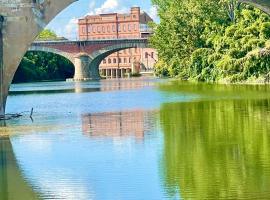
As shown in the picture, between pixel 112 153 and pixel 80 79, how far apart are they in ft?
234

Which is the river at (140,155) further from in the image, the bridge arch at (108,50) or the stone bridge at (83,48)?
the stone bridge at (83,48)

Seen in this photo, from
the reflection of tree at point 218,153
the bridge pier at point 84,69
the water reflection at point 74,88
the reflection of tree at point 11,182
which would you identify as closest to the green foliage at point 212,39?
the water reflection at point 74,88

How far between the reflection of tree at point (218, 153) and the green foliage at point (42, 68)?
61606 millimetres

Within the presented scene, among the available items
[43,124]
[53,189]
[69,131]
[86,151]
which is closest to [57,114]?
[43,124]

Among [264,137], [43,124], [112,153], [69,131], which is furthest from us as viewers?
[43,124]

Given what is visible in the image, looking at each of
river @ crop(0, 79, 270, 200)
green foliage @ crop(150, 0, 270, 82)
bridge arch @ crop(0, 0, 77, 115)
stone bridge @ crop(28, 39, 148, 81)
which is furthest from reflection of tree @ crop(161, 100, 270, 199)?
stone bridge @ crop(28, 39, 148, 81)

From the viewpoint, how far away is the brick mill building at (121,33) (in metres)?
127

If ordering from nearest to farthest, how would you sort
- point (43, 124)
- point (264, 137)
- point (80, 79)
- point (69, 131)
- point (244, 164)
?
point (244, 164) → point (264, 137) → point (69, 131) → point (43, 124) → point (80, 79)

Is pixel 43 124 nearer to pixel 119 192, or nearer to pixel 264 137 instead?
pixel 264 137

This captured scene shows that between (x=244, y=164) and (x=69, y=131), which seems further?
(x=69, y=131)

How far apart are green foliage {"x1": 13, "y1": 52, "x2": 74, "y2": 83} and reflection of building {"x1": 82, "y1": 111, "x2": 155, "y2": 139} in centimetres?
5829

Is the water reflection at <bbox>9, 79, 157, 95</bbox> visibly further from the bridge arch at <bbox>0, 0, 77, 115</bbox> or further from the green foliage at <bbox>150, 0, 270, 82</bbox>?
the bridge arch at <bbox>0, 0, 77, 115</bbox>

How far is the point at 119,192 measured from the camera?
11.4 m

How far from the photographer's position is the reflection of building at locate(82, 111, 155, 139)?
19531 millimetres
